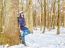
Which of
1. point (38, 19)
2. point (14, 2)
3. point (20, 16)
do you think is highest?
point (14, 2)

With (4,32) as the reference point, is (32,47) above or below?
below

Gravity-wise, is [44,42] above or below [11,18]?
below

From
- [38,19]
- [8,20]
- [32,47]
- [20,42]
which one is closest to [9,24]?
[8,20]

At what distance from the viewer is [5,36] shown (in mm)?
9273

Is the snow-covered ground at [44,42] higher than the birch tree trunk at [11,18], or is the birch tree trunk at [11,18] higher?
the birch tree trunk at [11,18]

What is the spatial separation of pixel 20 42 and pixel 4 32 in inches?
33.5

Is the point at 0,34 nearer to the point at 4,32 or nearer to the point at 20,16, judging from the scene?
the point at 4,32

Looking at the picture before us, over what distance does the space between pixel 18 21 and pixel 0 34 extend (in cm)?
100

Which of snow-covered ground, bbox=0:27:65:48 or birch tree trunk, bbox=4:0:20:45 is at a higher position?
birch tree trunk, bbox=4:0:20:45

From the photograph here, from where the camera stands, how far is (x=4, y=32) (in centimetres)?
945

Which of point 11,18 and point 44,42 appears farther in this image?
point 44,42

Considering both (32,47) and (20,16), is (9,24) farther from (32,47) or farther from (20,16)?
(32,47)

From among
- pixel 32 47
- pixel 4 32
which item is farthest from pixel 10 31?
pixel 32 47

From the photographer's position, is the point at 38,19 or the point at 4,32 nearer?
the point at 4,32
